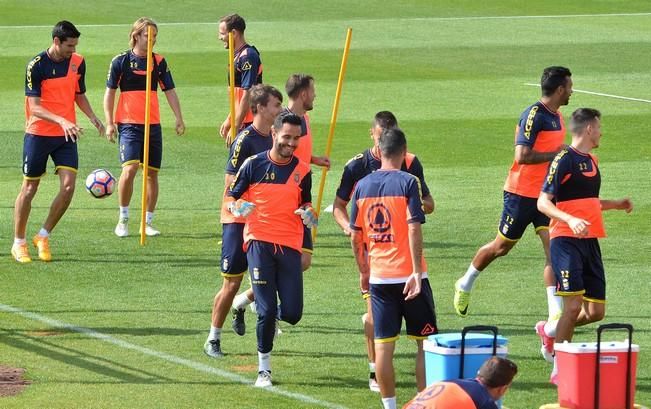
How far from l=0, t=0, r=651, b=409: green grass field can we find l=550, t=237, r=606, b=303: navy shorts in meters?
0.81

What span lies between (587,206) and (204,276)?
5.38m

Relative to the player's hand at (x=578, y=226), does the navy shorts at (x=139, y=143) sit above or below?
above

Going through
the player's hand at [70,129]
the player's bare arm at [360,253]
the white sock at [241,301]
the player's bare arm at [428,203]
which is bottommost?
the white sock at [241,301]

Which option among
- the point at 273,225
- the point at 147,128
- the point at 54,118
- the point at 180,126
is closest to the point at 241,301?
the point at 273,225

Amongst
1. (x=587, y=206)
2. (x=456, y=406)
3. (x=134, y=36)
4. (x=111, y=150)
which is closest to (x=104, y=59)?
(x=111, y=150)

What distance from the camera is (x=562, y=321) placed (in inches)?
454

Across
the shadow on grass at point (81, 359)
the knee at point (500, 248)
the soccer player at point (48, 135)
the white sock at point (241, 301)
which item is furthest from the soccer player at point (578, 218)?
the soccer player at point (48, 135)

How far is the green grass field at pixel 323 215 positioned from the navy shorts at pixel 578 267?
0.81m

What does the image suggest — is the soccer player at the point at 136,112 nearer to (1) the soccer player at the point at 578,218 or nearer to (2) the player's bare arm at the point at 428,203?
(2) the player's bare arm at the point at 428,203

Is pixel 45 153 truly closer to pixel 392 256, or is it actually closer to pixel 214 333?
pixel 214 333

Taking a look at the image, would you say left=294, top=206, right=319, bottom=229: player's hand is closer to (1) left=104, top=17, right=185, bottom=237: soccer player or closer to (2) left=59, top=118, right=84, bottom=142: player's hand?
(2) left=59, top=118, right=84, bottom=142: player's hand

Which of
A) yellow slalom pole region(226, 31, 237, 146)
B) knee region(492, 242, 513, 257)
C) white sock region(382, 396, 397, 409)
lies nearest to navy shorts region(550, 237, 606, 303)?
white sock region(382, 396, 397, 409)

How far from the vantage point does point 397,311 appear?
10508 mm

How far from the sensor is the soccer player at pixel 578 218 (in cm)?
1145
